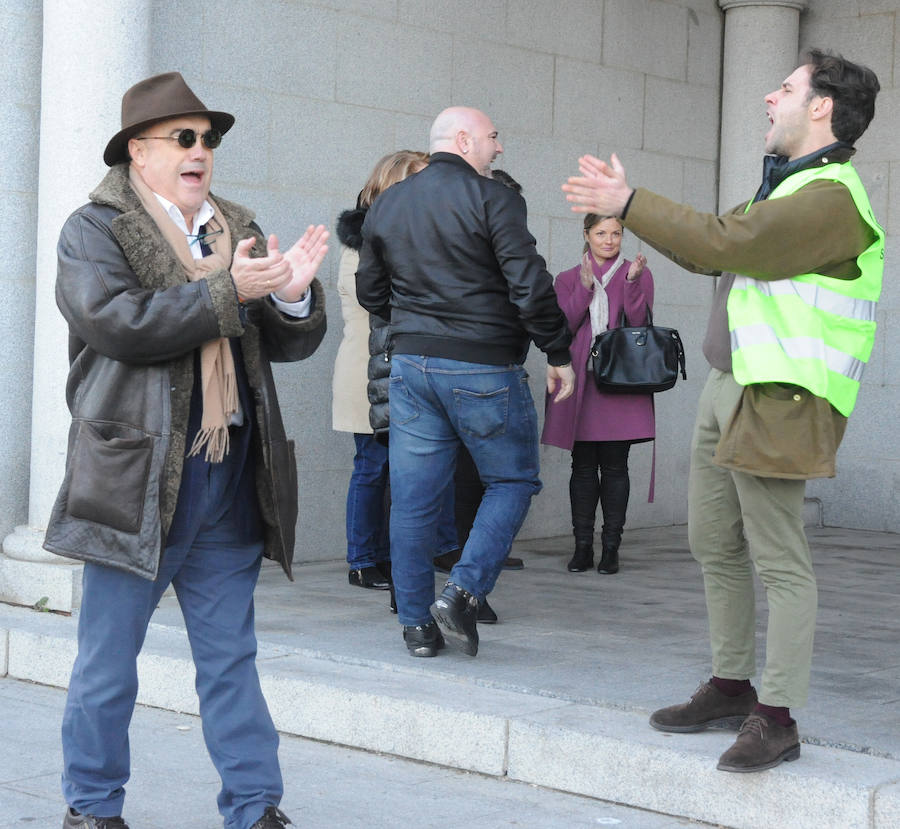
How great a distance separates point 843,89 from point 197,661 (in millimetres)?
2092

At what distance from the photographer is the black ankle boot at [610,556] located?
22.9 ft

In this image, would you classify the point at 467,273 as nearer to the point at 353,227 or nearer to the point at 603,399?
the point at 353,227

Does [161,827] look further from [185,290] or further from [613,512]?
[613,512]

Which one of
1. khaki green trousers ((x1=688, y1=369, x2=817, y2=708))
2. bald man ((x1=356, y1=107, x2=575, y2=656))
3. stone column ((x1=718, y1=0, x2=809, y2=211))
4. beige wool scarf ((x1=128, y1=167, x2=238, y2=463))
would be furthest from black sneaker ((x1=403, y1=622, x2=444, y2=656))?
stone column ((x1=718, y1=0, x2=809, y2=211))

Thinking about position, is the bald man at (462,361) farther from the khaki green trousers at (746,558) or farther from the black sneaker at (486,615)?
the khaki green trousers at (746,558)

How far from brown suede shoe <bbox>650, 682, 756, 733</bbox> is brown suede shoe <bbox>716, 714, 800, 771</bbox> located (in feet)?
0.82

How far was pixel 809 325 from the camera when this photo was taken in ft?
12.0

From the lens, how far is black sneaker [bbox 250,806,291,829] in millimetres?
3398

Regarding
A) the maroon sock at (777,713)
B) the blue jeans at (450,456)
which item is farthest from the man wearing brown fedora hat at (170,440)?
the blue jeans at (450,456)

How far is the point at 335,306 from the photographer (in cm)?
723

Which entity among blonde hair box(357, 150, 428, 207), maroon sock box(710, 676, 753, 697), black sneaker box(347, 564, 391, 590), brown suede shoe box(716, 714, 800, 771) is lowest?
black sneaker box(347, 564, 391, 590)

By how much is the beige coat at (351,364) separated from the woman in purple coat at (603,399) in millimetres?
962

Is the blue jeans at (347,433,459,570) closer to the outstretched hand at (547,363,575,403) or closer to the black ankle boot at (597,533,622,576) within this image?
the black ankle boot at (597,533,622,576)

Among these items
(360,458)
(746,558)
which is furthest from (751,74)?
(746,558)
